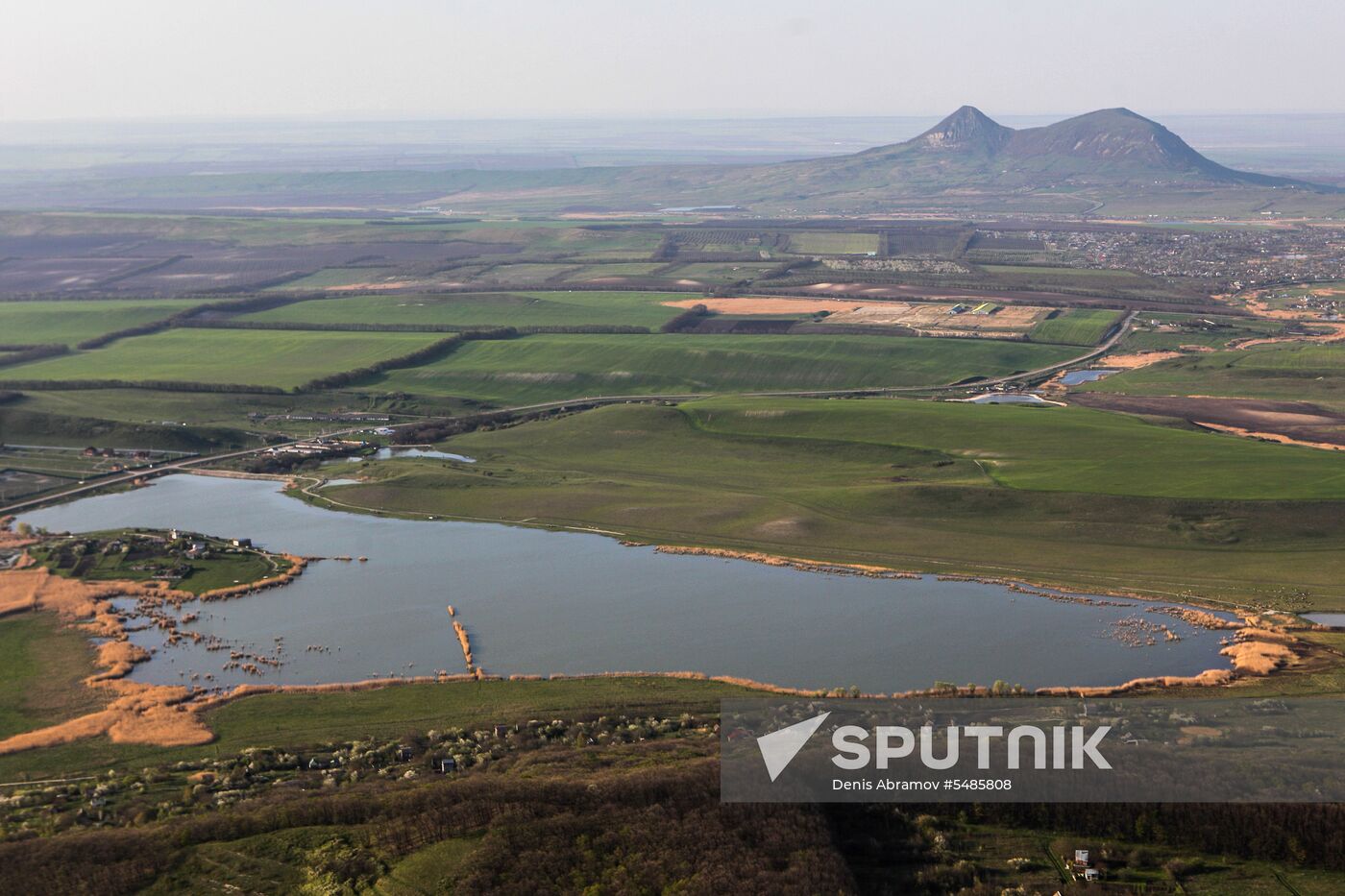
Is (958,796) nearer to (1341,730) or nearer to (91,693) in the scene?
(1341,730)

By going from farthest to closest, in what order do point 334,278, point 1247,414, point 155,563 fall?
1. point 334,278
2. point 1247,414
3. point 155,563

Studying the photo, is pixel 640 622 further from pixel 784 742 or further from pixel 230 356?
pixel 230 356

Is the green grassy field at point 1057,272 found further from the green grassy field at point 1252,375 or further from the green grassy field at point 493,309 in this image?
the green grassy field at point 1252,375

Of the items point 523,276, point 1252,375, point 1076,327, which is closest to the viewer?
point 1252,375

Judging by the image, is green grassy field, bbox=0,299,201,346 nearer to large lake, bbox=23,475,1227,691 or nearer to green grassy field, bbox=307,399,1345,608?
green grassy field, bbox=307,399,1345,608

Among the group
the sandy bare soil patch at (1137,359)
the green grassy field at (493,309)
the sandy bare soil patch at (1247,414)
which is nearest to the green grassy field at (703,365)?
the sandy bare soil patch at (1137,359)

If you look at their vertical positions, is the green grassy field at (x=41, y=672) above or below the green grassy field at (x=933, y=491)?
below

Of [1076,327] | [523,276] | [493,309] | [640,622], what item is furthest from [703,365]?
[523,276]
